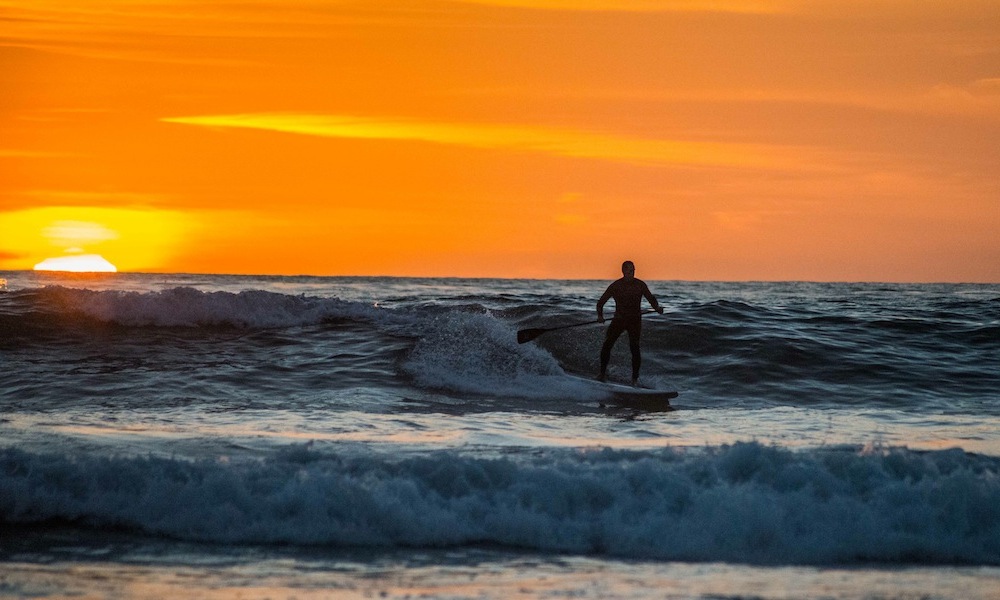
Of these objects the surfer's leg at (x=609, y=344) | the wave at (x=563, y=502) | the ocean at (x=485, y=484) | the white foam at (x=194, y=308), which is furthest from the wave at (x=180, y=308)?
the wave at (x=563, y=502)

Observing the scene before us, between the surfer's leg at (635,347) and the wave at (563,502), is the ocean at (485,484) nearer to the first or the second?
the wave at (563,502)

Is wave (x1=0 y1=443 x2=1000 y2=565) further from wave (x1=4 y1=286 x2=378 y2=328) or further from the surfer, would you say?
wave (x1=4 y1=286 x2=378 y2=328)

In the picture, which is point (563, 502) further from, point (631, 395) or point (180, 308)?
point (180, 308)

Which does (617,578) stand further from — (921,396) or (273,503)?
(921,396)

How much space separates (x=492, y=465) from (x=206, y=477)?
239 cm

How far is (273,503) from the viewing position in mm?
7895

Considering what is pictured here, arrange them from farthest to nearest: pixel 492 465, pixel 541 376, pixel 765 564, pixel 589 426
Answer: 1. pixel 541 376
2. pixel 589 426
3. pixel 492 465
4. pixel 765 564

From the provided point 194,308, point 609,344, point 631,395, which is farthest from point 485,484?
point 194,308

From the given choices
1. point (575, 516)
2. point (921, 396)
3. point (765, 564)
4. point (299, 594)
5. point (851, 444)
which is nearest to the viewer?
point (299, 594)

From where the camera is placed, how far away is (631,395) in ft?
48.2

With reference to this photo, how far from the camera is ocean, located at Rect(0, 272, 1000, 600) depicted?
265 inches

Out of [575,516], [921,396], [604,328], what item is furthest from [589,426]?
[604,328]

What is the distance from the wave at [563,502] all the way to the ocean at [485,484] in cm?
2

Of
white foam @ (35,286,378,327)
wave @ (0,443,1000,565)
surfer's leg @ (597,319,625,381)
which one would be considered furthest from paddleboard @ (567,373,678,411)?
white foam @ (35,286,378,327)
